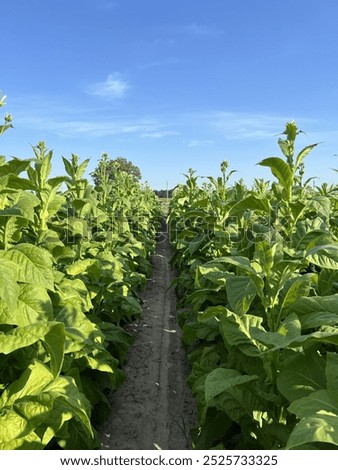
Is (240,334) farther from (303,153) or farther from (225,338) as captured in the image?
(303,153)

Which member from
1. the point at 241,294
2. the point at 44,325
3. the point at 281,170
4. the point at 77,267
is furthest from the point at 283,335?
the point at 77,267

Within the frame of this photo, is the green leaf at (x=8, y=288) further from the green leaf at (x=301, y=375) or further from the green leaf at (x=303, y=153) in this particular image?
the green leaf at (x=303, y=153)

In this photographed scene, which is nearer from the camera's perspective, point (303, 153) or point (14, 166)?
point (14, 166)

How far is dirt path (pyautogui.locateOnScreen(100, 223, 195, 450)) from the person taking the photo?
3.88 meters

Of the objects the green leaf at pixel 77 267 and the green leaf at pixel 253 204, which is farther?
the green leaf at pixel 77 267

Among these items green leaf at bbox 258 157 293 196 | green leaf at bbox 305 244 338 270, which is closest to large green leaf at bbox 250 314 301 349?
green leaf at bbox 305 244 338 270

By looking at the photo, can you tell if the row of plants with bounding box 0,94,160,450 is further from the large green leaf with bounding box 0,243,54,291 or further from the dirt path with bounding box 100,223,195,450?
the dirt path with bounding box 100,223,195,450

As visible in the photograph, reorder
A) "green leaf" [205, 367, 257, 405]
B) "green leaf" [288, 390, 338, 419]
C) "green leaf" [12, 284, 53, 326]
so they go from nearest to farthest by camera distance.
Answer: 1. "green leaf" [288, 390, 338, 419]
2. "green leaf" [205, 367, 257, 405]
3. "green leaf" [12, 284, 53, 326]

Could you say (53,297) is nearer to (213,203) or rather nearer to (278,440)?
(278,440)

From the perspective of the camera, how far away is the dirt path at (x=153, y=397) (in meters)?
3.88

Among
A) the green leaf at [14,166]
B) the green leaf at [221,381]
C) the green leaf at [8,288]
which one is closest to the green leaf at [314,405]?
the green leaf at [221,381]

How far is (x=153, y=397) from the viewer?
4602 millimetres
